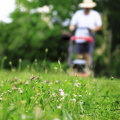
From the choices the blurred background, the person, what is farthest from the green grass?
the blurred background

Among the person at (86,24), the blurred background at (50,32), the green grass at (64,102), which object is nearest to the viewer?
the green grass at (64,102)

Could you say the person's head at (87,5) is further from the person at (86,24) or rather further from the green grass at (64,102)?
the green grass at (64,102)

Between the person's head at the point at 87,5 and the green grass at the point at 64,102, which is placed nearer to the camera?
the green grass at the point at 64,102

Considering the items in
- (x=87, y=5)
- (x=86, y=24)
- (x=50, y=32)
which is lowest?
(x=50, y=32)

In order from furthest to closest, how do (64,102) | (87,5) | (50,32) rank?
(50,32) < (87,5) < (64,102)

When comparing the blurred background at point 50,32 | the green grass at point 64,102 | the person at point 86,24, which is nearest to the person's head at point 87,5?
the person at point 86,24

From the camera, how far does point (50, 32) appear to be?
1188cm

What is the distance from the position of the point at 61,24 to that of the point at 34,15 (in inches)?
55.7

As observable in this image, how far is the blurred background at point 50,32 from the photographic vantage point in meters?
11.6

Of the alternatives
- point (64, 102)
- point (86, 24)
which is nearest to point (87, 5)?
point (86, 24)

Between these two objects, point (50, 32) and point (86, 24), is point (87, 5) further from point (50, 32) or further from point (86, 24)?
point (50, 32)

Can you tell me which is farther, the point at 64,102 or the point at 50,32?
the point at 50,32

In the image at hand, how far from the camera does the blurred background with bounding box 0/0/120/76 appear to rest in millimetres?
11602

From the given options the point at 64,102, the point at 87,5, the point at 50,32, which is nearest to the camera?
the point at 64,102
